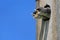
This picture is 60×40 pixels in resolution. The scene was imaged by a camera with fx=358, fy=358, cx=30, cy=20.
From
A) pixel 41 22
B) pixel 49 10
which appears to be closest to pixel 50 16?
pixel 49 10

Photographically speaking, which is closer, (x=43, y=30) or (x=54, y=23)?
(x=54, y=23)

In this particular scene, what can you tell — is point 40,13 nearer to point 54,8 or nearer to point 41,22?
point 54,8

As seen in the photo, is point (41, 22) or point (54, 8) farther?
point (41, 22)

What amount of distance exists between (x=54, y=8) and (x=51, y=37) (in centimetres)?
75

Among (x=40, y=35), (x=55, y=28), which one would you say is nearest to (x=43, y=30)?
(x=40, y=35)

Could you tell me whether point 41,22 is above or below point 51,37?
Result: above

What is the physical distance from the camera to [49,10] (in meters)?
9.09

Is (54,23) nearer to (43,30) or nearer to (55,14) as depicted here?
(55,14)

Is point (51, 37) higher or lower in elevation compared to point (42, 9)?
lower

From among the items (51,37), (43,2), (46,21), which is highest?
(43,2)

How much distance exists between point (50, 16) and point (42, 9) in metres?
0.29

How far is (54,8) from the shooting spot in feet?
29.2

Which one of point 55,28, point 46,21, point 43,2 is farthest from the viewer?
point 43,2

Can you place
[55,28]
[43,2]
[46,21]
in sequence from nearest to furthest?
[55,28] → [46,21] → [43,2]
